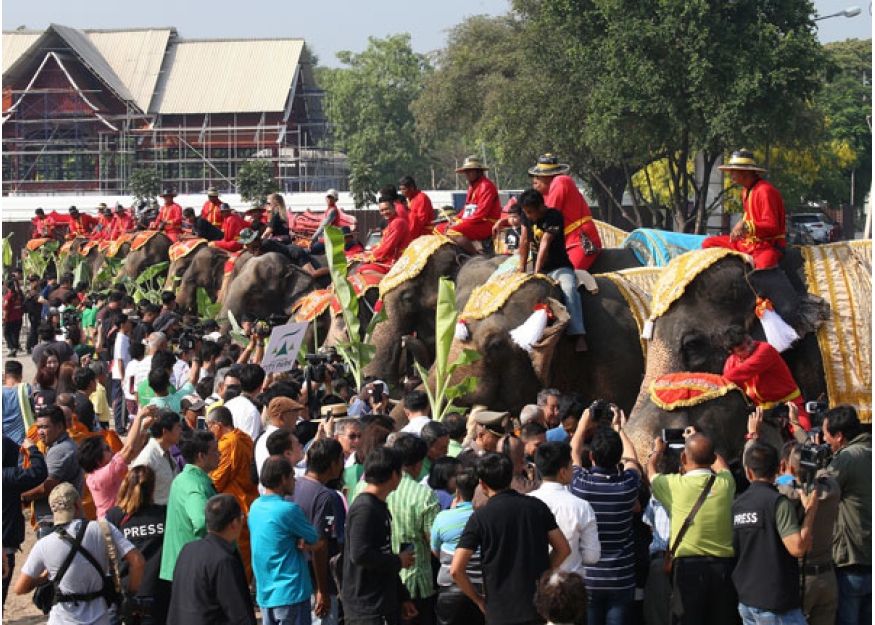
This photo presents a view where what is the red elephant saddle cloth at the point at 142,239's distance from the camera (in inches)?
969

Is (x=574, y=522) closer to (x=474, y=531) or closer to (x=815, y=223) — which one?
(x=474, y=531)

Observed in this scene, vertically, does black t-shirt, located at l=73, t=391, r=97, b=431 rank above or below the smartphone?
below

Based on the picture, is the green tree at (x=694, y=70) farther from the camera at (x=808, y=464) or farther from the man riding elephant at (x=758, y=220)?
the camera at (x=808, y=464)

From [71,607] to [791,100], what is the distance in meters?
30.4

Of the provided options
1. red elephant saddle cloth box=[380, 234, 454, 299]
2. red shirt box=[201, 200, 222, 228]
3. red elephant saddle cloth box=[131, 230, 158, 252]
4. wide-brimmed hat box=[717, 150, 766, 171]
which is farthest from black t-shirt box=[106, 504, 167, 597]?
red elephant saddle cloth box=[131, 230, 158, 252]

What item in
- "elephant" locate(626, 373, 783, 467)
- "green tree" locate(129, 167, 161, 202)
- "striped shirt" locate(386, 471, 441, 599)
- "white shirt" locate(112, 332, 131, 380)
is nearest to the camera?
"striped shirt" locate(386, 471, 441, 599)

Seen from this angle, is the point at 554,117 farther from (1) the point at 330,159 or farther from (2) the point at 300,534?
(1) the point at 330,159

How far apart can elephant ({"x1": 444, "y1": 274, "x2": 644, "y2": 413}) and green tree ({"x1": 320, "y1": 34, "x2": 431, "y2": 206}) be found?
223 feet

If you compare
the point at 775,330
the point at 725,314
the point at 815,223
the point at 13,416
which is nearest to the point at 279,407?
the point at 13,416

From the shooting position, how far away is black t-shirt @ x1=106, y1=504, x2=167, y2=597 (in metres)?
7.34

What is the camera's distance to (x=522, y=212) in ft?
36.8

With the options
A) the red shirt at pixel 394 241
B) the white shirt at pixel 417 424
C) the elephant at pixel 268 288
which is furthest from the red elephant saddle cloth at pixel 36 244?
the white shirt at pixel 417 424

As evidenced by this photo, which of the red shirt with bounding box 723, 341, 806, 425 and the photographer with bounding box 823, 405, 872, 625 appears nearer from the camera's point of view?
the photographer with bounding box 823, 405, 872, 625

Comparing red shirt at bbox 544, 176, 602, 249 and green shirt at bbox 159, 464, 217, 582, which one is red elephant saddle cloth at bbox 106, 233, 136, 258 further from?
green shirt at bbox 159, 464, 217, 582
